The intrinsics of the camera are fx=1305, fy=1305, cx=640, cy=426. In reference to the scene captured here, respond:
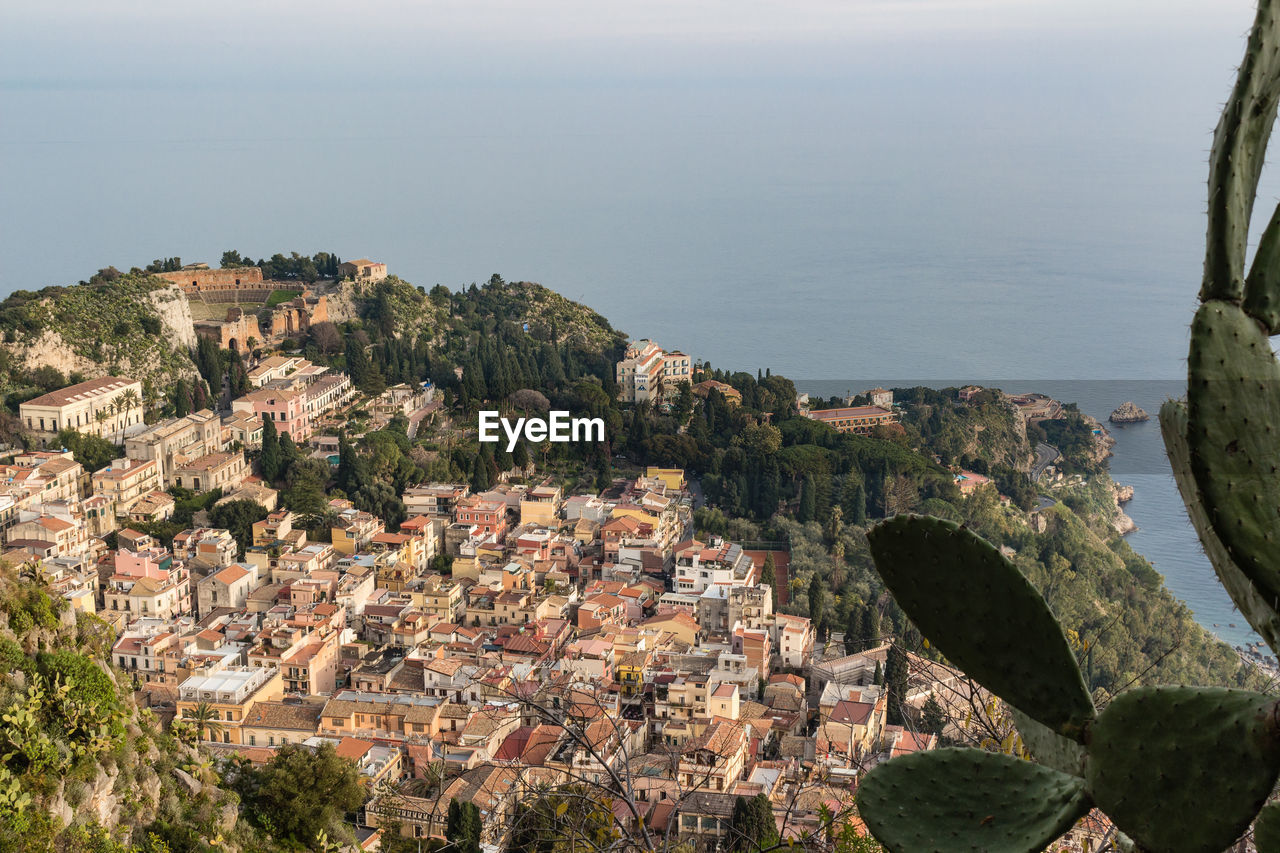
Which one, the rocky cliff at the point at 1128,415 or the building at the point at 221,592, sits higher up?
the rocky cliff at the point at 1128,415

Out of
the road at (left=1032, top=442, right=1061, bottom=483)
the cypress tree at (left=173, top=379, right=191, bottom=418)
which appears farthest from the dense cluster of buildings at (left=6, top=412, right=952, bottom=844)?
the road at (left=1032, top=442, right=1061, bottom=483)

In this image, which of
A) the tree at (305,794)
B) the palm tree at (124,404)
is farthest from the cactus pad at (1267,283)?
the palm tree at (124,404)

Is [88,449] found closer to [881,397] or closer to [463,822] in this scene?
[463,822]

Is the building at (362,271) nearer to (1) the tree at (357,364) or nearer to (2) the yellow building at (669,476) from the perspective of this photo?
(1) the tree at (357,364)

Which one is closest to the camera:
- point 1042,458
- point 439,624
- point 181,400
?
point 439,624

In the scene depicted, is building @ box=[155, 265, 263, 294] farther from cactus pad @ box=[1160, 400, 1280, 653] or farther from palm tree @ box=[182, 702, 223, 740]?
cactus pad @ box=[1160, 400, 1280, 653]

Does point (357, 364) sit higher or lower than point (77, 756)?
higher

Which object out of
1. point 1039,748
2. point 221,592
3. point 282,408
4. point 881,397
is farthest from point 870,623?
point 1039,748
